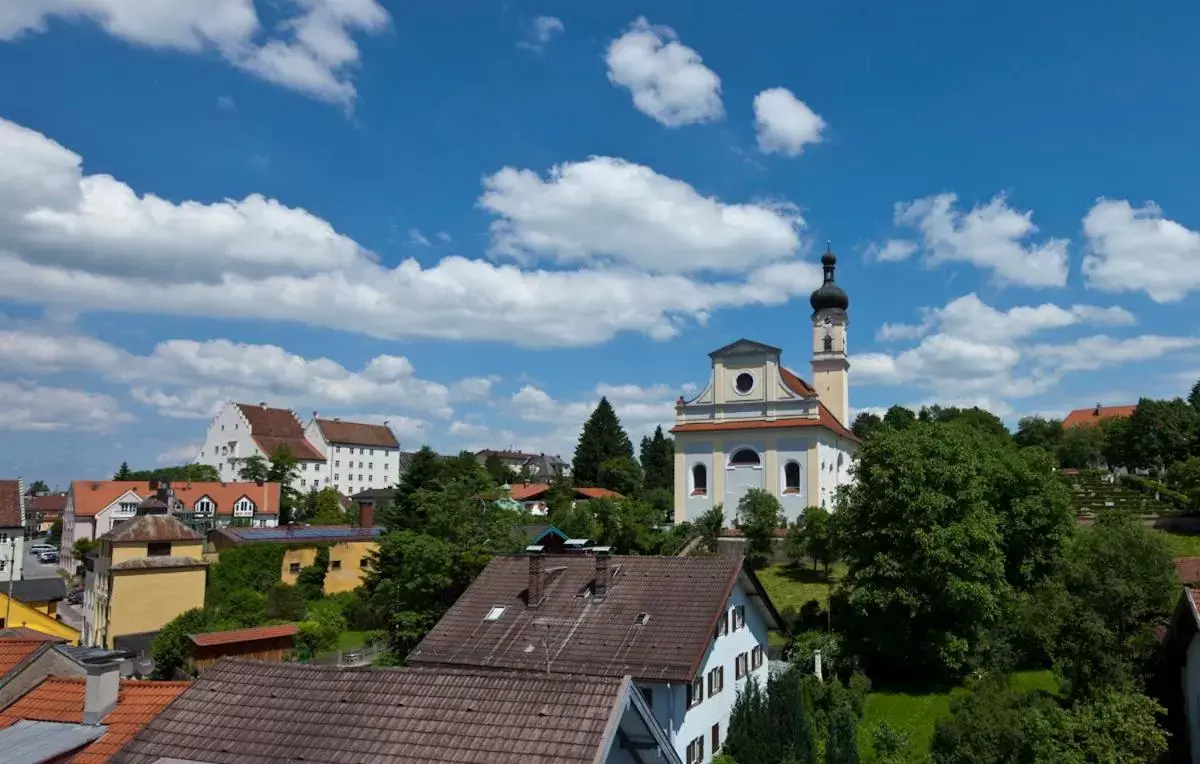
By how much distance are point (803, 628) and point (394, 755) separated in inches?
1009

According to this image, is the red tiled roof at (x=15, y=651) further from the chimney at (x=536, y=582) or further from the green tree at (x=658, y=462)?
the green tree at (x=658, y=462)

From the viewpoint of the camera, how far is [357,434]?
124312mm

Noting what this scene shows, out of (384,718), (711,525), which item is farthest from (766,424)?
(384,718)

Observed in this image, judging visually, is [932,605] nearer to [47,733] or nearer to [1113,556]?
[1113,556]

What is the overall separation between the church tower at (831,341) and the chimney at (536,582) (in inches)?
1890

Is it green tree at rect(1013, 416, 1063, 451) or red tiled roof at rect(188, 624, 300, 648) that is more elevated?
green tree at rect(1013, 416, 1063, 451)

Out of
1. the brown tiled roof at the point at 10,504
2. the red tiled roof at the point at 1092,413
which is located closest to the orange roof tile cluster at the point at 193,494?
the brown tiled roof at the point at 10,504

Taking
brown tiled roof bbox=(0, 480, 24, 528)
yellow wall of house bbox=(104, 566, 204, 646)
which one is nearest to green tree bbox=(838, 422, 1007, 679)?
yellow wall of house bbox=(104, 566, 204, 646)

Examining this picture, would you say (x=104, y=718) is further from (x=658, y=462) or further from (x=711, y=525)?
(x=658, y=462)

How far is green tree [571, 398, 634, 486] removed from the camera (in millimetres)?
99562

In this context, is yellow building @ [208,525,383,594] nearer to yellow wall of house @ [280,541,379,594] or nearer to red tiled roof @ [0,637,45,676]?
yellow wall of house @ [280,541,379,594]

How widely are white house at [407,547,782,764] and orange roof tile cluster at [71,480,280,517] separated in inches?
2253

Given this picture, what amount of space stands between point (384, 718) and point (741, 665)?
19.0 m

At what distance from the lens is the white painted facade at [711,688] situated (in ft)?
72.1
